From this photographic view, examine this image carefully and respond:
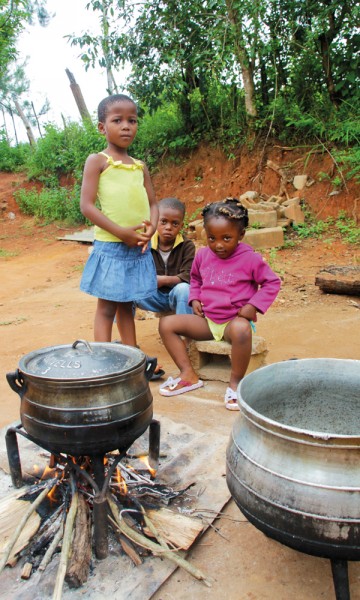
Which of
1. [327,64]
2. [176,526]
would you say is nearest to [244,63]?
[327,64]

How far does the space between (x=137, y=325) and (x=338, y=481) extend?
374 centimetres

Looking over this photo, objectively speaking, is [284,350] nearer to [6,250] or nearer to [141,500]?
[141,500]

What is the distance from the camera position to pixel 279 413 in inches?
78.0

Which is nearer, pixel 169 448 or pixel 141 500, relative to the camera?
pixel 141 500

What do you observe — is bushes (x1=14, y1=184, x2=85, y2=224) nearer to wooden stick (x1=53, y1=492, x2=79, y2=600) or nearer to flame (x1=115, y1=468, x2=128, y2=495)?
flame (x1=115, y1=468, x2=128, y2=495)

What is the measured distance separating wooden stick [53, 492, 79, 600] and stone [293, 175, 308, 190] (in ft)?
26.0

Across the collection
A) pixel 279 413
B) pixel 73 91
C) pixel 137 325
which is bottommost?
pixel 137 325

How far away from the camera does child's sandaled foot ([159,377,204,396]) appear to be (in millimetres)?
3203

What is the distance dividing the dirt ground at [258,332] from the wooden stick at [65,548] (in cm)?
33

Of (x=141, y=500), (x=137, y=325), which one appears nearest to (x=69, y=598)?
(x=141, y=500)

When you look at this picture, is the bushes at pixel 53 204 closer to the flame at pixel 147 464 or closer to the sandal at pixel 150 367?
the flame at pixel 147 464

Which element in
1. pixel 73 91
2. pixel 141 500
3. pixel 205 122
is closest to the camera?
pixel 141 500

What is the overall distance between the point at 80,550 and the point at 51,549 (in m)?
0.11

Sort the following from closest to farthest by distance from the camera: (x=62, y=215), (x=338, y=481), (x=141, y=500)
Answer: (x=338, y=481), (x=141, y=500), (x=62, y=215)
